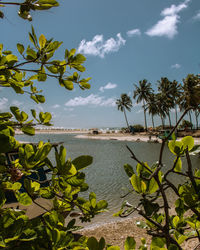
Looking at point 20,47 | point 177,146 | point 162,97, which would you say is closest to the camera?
point 177,146

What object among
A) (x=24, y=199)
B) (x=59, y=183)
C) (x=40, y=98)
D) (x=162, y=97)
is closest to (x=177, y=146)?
(x=59, y=183)

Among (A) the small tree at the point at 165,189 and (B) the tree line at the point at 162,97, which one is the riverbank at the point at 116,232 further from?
(B) the tree line at the point at 162,97

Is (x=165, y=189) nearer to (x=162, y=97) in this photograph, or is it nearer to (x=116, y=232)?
(x=116, y=232)

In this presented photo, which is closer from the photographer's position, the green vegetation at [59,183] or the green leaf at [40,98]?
the green vegetation at [59,183]

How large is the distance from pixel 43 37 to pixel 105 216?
25.1 feet

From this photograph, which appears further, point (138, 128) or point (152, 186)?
point (138, 128)

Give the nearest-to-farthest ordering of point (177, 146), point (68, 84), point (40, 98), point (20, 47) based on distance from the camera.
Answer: point (177, 146)
point (20, 47)
point (68, 84)
point (40, 98)

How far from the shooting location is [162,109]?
1788 inches

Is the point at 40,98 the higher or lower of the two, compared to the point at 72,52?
lower

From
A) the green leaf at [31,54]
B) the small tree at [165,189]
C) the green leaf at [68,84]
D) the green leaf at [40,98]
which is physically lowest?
the small tree at [165,189]

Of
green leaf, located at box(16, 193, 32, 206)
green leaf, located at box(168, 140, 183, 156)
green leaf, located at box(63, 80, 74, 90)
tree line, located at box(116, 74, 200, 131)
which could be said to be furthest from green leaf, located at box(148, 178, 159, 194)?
tree line, located at box(116, 74, 200, 131)

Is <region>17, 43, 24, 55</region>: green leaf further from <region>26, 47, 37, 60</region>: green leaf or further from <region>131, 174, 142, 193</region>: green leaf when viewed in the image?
<region>131, 174, 142, 193</region>: green leaf

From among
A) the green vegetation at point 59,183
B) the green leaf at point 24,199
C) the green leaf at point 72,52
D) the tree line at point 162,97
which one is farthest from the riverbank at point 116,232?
the tree line at point 162,97

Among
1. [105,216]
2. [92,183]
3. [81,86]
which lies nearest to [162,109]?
[92,183]
